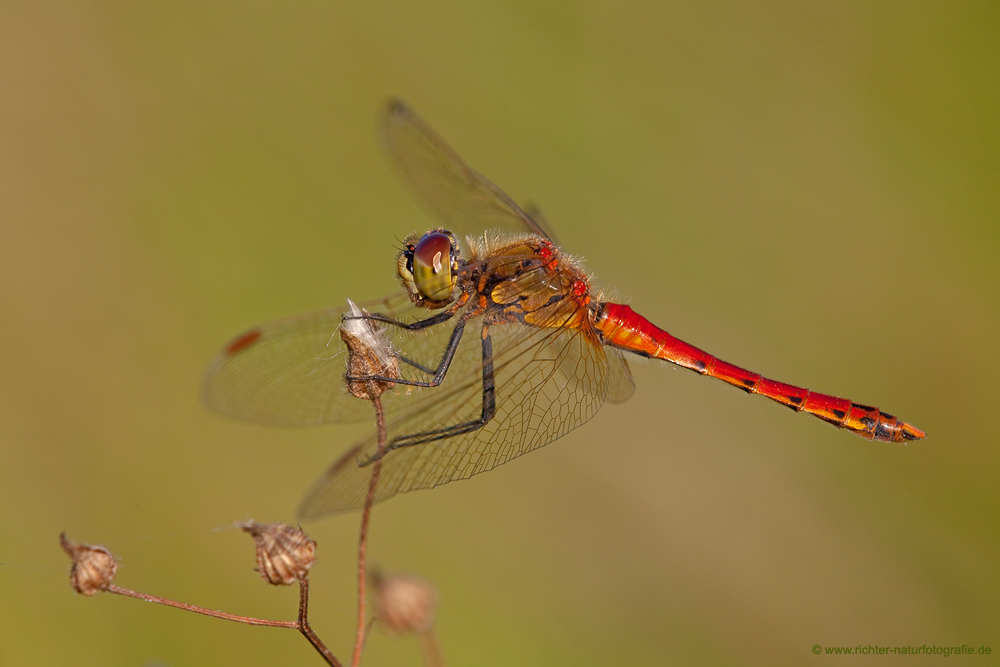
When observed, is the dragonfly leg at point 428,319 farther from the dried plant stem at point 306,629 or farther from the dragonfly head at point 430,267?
the dried plant stem at point 306,629

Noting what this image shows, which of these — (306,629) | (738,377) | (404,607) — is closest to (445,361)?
(404,607)

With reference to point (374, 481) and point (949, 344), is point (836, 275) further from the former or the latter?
point (374, 481)

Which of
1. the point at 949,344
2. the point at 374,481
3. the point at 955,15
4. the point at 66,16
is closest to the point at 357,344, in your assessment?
the point at 374,481

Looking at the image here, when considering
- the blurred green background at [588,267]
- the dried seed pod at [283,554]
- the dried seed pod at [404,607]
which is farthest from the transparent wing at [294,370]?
the blurred green background at [588,267]

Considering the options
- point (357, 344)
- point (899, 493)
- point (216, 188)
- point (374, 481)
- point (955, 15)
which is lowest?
point (374, 481)

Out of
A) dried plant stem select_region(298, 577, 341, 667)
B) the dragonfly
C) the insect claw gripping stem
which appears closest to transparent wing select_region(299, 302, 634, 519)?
the dragonfly

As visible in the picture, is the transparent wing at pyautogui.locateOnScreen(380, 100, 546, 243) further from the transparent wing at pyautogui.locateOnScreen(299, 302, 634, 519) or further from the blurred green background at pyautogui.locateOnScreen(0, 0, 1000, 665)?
the blurred green background at pyautogui.locateOnScreen(0, 0, 1000, 665)
